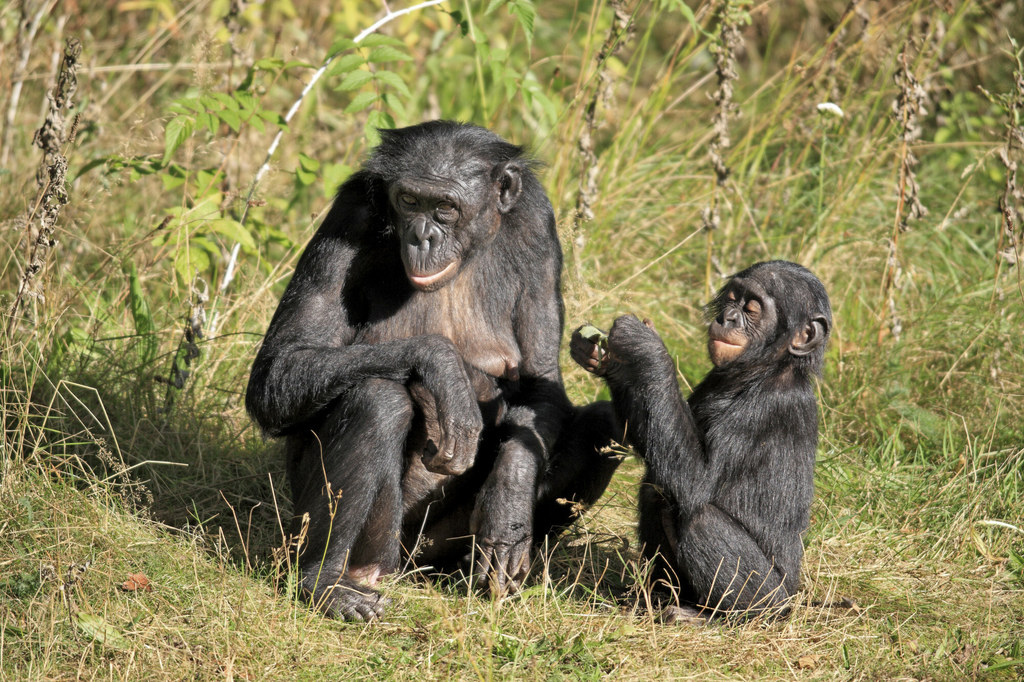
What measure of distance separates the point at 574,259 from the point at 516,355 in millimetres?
2154

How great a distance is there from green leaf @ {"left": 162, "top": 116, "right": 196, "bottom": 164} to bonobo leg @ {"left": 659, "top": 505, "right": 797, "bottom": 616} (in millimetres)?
3281

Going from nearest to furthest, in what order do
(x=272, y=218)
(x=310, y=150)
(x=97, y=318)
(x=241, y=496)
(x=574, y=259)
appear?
(x=241, y=496) → (x=97, y=318) → (x=574, y=259) → (x=272, y=218) → (x=310, y=150)

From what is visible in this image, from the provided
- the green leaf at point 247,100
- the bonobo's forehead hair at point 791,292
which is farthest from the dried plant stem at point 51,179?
the bonobo's forehead hair at point 791,292

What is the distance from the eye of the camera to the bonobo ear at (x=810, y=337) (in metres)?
4.64

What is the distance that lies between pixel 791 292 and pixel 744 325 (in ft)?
0.82

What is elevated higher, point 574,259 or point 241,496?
point 574,259

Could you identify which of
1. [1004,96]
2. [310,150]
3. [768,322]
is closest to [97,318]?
[310,150]

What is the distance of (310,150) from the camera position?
9062mm

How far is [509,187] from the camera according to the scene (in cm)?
480

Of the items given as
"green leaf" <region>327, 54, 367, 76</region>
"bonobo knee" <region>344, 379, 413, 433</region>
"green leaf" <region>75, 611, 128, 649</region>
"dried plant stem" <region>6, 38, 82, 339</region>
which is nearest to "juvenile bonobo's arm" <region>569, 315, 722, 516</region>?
"bonobo knee" <region>344, 379, 413, 433</region>

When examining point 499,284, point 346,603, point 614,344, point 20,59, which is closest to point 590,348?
point 614,344

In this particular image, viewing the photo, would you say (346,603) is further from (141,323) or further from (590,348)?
(141,323)

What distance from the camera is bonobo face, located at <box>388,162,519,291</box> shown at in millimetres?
4516

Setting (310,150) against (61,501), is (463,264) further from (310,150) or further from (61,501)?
(310,150)
